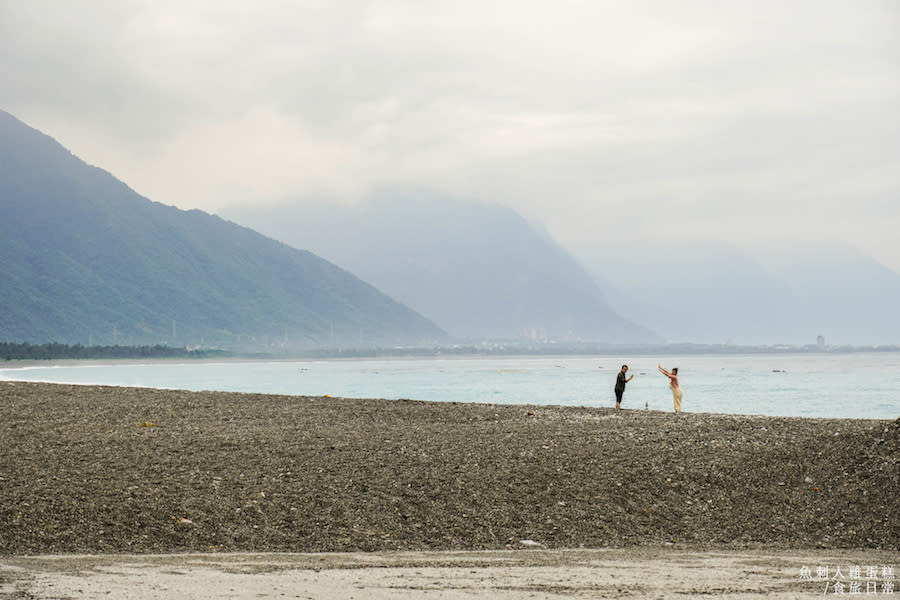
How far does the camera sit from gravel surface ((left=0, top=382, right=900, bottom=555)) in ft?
39.9

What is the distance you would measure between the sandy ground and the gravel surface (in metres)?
0.88

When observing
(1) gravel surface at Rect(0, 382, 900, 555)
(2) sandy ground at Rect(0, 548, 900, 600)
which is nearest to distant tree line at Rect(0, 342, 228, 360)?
(1) gravel surface at Rect(0, 382, 900, 555)

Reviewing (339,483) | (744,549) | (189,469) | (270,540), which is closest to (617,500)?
(744,549)

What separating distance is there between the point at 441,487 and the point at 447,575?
4.63 m

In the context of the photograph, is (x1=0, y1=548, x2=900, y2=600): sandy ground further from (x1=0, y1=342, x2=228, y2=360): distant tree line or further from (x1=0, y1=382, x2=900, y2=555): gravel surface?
(x1=0, y1=342, x2=228, y2=360): distant tree line

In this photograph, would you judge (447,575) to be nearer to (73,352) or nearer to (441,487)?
(441,487)

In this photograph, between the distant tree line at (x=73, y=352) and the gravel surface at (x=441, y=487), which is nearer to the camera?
the gravel surface at (x=441, y=487)

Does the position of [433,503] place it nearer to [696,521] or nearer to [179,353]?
[696,521]

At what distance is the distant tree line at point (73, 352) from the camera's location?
12825 centimetres

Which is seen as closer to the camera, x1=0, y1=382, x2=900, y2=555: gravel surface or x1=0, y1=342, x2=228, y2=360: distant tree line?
x1=0, y1=382, x2=900, y2=555: gravel surface

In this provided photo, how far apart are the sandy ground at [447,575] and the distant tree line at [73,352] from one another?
414ft

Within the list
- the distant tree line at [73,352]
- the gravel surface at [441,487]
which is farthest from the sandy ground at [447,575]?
the distant tree line at [73,352]

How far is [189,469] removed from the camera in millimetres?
15047

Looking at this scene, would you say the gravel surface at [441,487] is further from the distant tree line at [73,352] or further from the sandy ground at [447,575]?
the distant tree line at [73,352]
